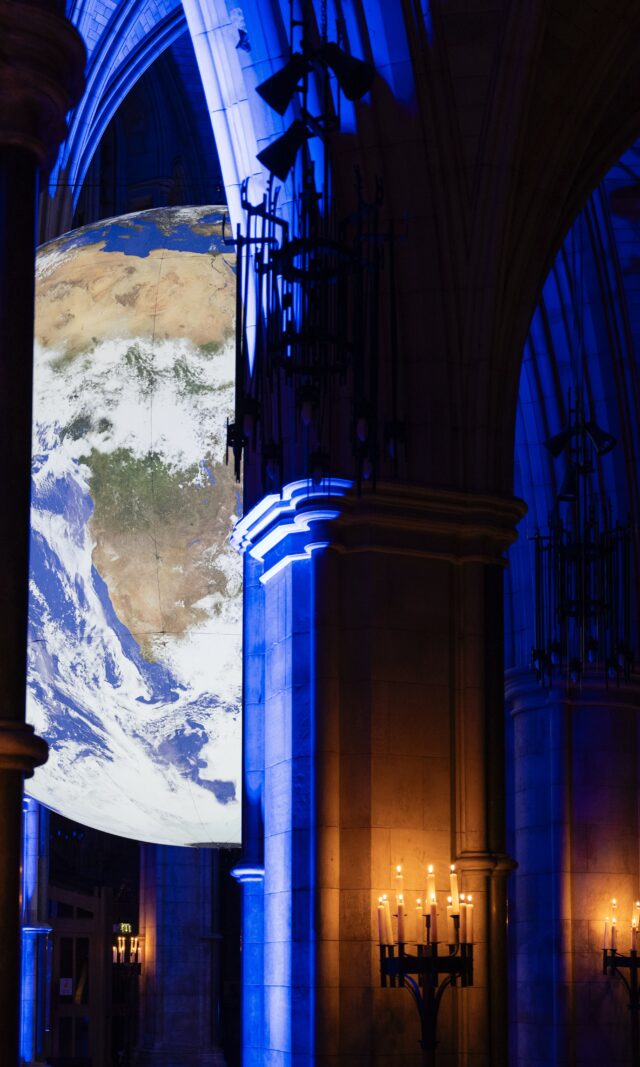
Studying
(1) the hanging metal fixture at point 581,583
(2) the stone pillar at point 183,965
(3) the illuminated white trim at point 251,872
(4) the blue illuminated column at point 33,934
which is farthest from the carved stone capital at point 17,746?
(2) the stone pillar at point 183,965

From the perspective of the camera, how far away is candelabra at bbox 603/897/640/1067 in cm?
1783

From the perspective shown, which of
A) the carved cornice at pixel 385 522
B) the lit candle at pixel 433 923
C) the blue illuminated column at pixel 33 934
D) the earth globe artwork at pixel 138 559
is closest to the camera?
the lit candle at pixel 433 923

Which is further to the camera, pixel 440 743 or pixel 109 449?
pixel 109 449

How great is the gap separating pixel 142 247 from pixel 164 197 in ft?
37.4

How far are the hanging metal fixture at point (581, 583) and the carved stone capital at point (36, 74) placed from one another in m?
8.75

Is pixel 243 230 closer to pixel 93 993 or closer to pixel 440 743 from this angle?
pixel 440 743

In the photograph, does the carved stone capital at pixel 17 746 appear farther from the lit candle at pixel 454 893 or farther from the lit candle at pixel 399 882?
the lit candle at pixel 454 893

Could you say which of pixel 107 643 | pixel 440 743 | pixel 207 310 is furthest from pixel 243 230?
pixel 440 743

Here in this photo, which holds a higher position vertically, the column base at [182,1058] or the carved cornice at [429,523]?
the carved cornice at [429,523]

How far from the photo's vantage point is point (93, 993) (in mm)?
31266

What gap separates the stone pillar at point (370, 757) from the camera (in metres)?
12.2

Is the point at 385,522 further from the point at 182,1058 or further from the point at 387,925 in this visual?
the point at 182,1058

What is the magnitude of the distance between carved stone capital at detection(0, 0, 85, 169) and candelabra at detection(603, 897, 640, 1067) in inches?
470

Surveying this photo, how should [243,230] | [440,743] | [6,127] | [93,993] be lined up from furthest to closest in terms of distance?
[93,993], [243,230], [440,743], [6,127]
